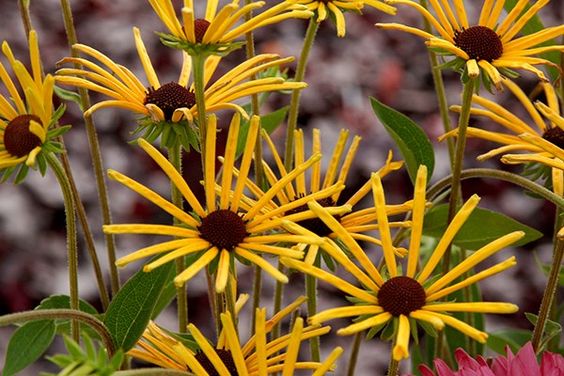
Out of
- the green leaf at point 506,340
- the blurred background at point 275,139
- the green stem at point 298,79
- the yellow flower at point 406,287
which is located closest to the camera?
the yellow flower at point 406,287

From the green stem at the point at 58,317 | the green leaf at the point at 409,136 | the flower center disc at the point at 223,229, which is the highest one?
the green leaf at the point at 409,136

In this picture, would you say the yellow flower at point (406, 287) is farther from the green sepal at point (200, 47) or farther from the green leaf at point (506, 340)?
the green leaf at point (506, 340)

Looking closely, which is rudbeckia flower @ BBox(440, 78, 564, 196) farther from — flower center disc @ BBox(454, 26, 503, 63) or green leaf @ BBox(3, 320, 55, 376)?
green leaf @ BBox(3, 320, 55, 376)

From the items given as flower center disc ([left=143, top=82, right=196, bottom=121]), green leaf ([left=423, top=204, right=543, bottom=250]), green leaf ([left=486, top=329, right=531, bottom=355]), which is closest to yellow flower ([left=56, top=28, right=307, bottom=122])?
flower center disc ([left=143, top=82, right=196, bottom=121])

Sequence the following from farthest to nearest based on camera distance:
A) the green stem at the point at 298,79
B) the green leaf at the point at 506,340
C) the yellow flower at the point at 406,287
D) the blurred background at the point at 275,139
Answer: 1. the blurred background at the point at 275,139
2. the green leaf at the point at 506,340
3. the green stem at the point at 298,79
4. the yellow flower at the point at 406,287

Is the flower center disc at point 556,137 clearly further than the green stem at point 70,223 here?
Yes

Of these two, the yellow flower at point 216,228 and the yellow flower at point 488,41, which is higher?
the yellow flower at point 488,41

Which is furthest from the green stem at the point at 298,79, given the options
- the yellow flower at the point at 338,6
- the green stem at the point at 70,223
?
the green stem at the point at 70,223
